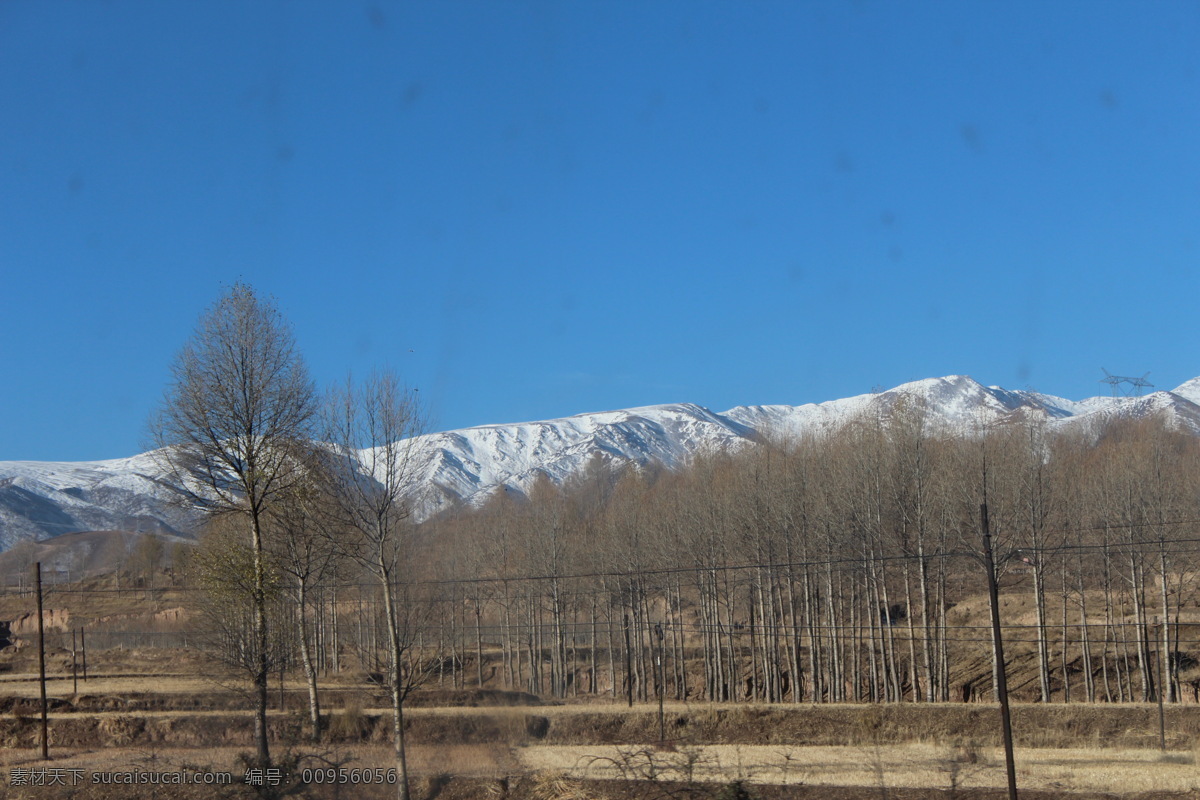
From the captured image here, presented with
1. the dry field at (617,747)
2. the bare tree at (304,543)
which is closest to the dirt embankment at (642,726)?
the dry field at (617,747)

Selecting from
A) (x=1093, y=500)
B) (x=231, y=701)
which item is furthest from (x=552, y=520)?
(x=1093, y=500)

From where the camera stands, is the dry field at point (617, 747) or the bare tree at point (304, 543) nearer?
the dry field at point (617, 747)

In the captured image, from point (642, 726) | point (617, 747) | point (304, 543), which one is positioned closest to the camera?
point (617, 747)

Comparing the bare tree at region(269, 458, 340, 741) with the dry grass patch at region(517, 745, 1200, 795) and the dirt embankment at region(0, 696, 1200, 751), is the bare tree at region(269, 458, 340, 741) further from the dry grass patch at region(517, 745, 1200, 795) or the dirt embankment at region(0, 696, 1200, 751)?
the dry grass patch at region(517, 745, 1200, 795)

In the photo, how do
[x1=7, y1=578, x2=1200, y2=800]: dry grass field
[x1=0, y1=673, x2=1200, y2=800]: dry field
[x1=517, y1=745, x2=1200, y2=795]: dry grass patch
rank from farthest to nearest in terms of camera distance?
1. [x1=517, y1=745, x2=1200, y2=795]: dry grass patch
2. [x1=0, y1=673, x2=1200, y2=800]: dry field
3. [x1=7, y1=578, x2=1200, y2=800]: dry grass field

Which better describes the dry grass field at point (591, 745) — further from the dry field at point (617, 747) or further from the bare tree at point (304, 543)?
the bare tree at point (304, 543)

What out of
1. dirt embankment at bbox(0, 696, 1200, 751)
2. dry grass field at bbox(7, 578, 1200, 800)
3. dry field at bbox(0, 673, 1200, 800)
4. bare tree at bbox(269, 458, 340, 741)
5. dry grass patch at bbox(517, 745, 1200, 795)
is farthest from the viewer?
dirt embankment at bbox(0, 696, 1200, 751)

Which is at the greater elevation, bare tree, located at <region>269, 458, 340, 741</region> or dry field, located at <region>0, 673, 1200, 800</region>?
bare tree, located at <region>269, 458, 340, 741</region>

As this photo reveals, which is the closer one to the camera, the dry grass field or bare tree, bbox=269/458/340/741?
the dry grass field

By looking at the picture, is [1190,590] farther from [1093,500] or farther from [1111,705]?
[1111,705]

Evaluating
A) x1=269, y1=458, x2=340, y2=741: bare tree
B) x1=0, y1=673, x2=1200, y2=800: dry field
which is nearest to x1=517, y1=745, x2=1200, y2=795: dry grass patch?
x1=0, y1=673, x2=1200, y2=800: dry field

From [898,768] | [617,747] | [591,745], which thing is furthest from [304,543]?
[898,768]

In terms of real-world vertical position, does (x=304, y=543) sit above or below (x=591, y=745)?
above

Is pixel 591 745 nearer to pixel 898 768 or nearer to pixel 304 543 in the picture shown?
pixel 898 768
